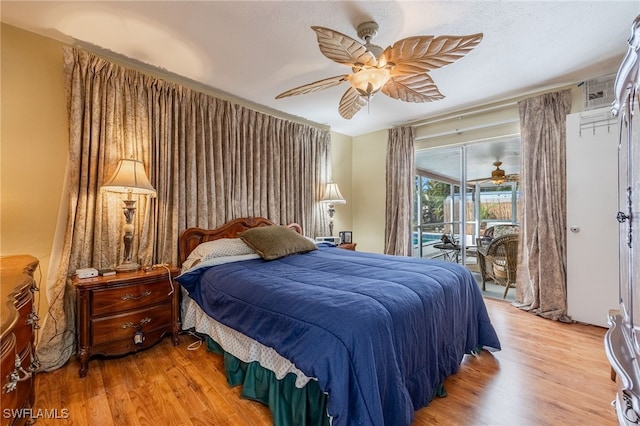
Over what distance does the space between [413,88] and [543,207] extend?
2.27 meters

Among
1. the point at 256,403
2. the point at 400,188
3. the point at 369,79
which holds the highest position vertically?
the point at 369,79

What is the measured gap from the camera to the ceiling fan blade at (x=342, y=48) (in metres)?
1.63

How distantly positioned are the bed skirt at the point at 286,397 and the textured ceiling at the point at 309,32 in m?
2.41

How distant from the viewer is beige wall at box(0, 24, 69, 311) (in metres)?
2.09

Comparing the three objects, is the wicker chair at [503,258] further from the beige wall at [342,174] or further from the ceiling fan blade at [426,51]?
the ceiling fan blade at [426,51]

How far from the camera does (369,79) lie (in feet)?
6.44

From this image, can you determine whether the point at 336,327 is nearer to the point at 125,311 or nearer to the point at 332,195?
the point at 125,311

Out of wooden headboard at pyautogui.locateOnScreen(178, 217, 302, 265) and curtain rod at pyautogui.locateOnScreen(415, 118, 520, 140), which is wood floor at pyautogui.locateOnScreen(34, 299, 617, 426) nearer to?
wooden headboard at pyautogui.locateOnScreen(178, 217, 302, 265)

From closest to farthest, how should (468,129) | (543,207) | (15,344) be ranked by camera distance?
(15,344)
(543,207)
(468,129)

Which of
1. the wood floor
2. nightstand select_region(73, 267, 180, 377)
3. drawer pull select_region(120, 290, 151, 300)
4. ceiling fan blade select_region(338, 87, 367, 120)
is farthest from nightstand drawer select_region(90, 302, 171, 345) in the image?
ceiling fan blade select_region(338, 87, 367, 120)

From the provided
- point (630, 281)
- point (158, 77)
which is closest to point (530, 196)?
point (630, 281)

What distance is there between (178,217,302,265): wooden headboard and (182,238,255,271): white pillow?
5.5 inches

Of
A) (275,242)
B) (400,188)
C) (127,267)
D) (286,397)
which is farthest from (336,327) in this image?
(400,188)

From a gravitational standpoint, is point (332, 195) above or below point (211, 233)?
above
